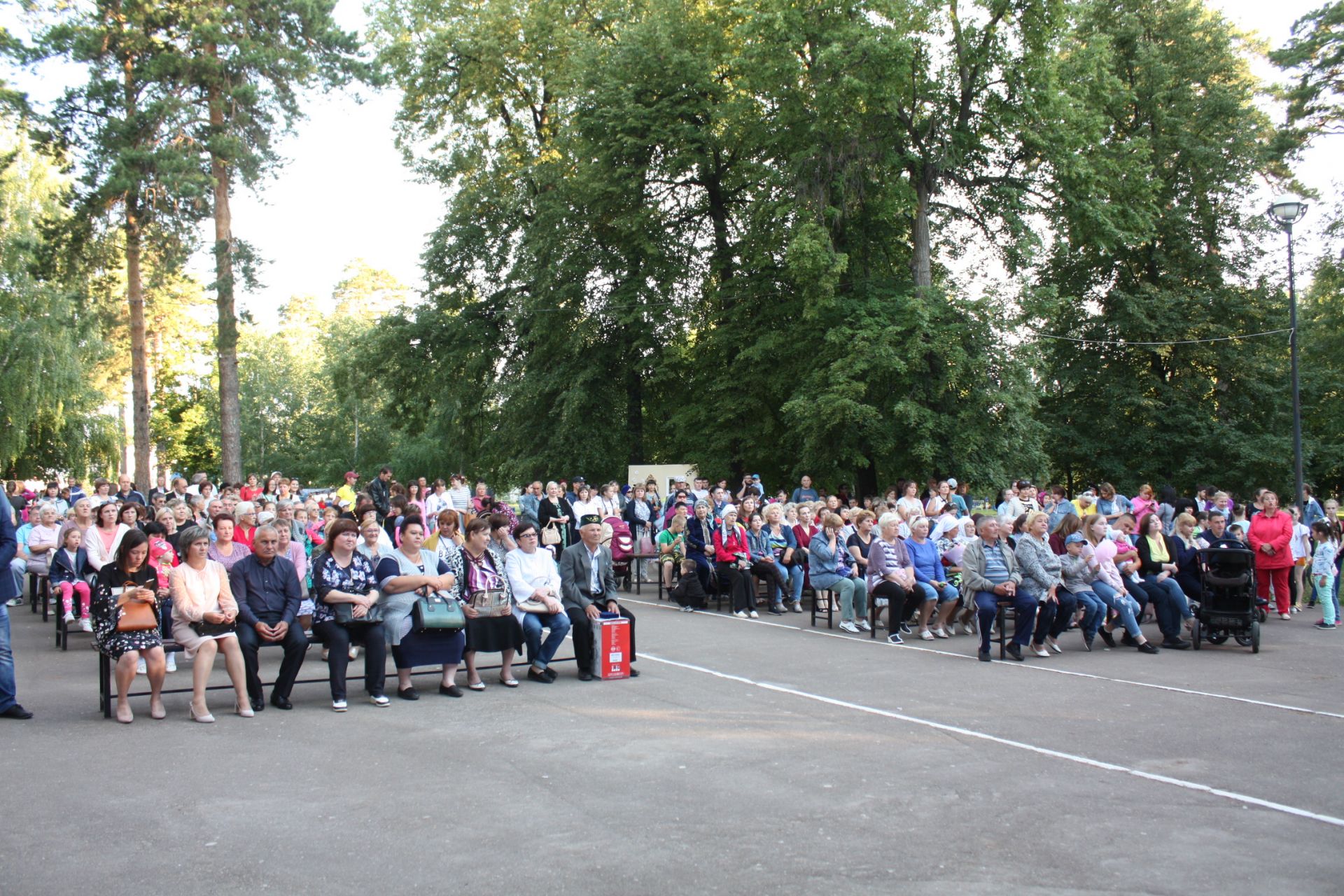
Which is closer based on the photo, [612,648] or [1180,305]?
[612,648]

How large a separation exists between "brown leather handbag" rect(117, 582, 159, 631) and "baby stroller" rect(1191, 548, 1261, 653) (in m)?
10.8

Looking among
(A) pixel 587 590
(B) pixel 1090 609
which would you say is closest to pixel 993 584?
(B) pixel 1090 609

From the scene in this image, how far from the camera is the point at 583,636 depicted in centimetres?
980

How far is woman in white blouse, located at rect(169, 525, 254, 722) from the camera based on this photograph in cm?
816

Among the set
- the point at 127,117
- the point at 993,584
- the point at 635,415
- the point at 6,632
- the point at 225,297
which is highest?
the point at 127,117

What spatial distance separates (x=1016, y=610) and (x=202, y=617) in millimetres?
8045

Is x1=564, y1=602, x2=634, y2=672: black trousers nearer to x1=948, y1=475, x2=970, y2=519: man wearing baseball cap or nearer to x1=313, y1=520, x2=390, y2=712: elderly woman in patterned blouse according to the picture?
x1=313, y1=520, x2=390, y2=712: elderly woman in patterned blouse

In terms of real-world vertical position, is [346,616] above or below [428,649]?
above

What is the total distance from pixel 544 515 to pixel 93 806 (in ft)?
46.8

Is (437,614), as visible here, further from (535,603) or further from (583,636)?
(583,636)

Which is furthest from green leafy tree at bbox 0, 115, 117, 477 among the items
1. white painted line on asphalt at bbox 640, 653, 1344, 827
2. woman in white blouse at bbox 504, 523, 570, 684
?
white painted line on asphalt at bbox 640, 653, 1344, 827

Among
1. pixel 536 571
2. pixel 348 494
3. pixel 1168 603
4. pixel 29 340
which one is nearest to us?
pixel 536 571

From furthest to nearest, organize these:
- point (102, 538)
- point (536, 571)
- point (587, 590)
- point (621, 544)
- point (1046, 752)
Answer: point (621, 544) → point (102, 538) → point (587, 590) → point (536, 571) → point (1046, 752)

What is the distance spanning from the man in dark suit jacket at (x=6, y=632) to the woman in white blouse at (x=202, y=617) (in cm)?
112
